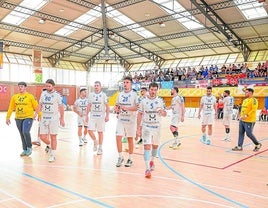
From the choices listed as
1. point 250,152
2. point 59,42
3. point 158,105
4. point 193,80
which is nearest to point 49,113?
point 158,105

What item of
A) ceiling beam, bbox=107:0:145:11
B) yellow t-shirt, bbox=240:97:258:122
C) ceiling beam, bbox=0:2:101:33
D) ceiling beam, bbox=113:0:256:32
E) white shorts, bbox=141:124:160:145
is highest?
ceiling beam, bbox=107:0:145:11

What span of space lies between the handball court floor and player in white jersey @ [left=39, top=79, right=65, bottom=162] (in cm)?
68

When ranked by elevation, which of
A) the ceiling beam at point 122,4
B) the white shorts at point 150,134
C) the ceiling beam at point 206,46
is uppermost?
the ceiling beam at point 122,4

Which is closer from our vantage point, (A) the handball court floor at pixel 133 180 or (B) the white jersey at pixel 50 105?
(A) the handball court floor at pixel 133 180

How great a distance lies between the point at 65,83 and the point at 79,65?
3.59 m

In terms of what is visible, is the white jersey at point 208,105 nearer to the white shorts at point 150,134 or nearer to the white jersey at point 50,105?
the white shorts at point 150,134

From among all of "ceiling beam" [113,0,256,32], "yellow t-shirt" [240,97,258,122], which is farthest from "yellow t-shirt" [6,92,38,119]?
"ceiling beam" [113,0,256,32]

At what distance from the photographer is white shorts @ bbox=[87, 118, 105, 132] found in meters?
7.99

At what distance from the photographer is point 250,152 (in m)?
8.86

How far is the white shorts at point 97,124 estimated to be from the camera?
7992mm

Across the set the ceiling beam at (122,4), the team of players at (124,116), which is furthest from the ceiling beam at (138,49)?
the team of players at (124,116)

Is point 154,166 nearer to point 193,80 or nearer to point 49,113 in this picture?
point 49,113

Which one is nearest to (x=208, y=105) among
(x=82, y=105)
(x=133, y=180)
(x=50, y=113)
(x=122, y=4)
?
(x=82, y=105)

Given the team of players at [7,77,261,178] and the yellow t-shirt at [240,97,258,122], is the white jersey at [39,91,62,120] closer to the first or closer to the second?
the team of players at [7,77,261,178]
